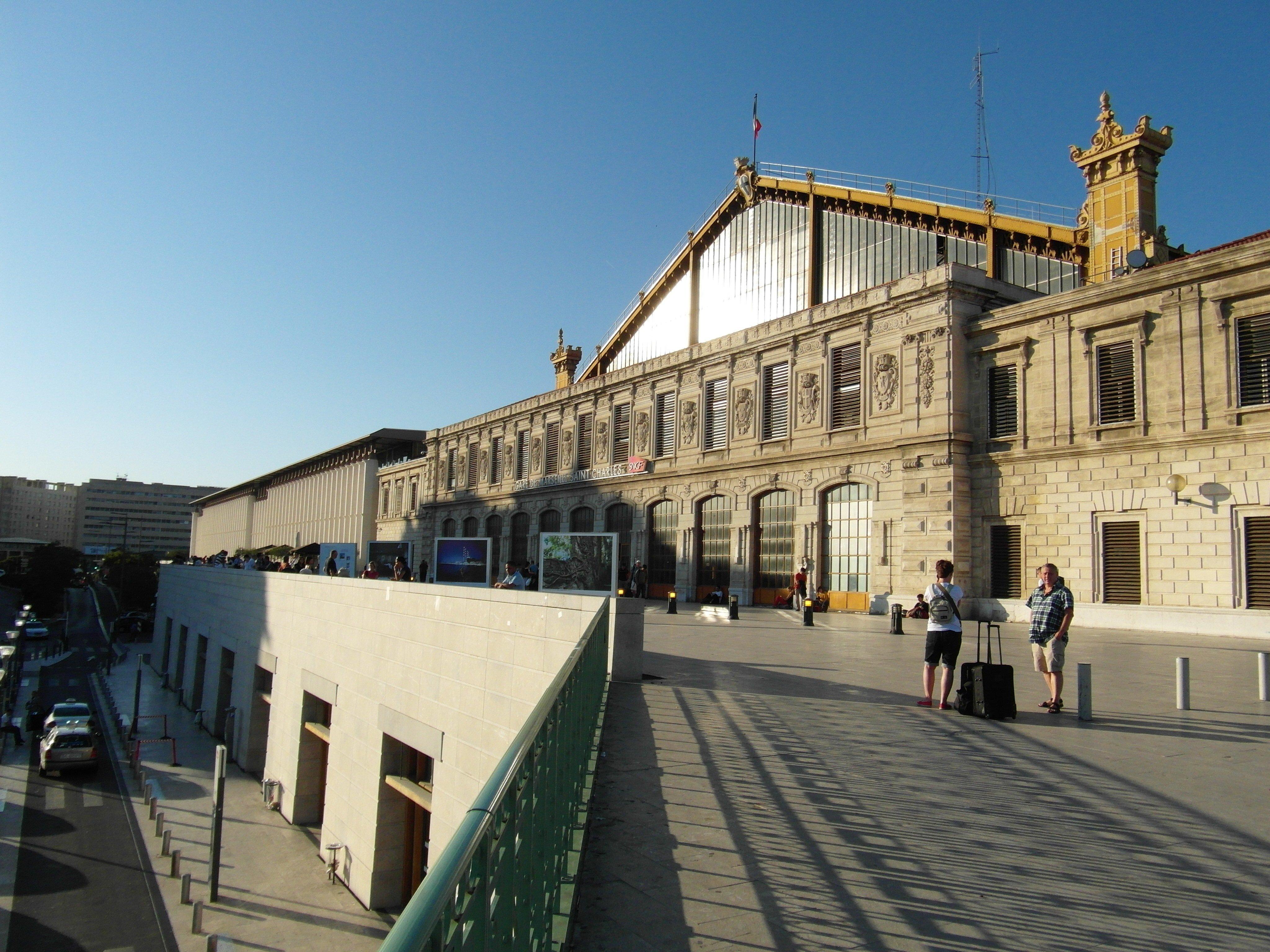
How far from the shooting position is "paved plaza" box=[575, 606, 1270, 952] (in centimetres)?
384

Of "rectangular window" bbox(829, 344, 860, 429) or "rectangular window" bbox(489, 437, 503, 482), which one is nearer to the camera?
"rectangular window" bbox(829, 344, 860, 429)

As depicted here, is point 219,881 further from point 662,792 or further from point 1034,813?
point 1034,813

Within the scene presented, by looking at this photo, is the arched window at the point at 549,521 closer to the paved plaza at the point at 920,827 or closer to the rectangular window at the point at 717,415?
the rectangular window at the point at 717,415

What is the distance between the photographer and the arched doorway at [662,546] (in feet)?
124

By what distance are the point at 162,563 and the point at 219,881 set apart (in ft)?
139

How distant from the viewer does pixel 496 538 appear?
51.8 meters

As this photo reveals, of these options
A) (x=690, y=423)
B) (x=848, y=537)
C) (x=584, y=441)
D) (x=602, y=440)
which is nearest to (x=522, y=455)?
(x=584, y=441)


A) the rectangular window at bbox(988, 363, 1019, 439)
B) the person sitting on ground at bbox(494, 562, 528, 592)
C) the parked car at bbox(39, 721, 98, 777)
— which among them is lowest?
the parked car at bbox(39, 721, 98, 777)

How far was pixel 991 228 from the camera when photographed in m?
37.3

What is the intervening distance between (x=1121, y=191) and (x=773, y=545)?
62.3ft

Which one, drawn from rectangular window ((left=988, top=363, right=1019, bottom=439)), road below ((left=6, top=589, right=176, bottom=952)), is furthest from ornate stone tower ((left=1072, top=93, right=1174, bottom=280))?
road below ((left=6, top=589, right=176, bottom=952))

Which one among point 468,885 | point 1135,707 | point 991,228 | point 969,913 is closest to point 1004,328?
point 991,228

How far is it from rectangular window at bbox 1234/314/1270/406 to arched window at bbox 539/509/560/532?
31168 millimetres

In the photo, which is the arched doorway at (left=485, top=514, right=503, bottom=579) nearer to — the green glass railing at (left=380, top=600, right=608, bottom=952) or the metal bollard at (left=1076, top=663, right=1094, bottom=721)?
the metal bollard at (left=1076, top=663, right=1094, bottom=721)
